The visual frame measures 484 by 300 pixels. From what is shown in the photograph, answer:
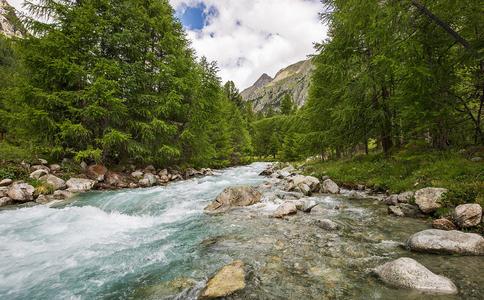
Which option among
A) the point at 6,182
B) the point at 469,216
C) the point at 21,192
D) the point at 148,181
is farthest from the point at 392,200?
the point at 6,182

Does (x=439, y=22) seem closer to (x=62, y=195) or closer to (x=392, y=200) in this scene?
(x=392, y=200)

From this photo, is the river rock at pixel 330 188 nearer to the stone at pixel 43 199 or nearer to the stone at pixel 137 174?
the stone at pixel 137 174

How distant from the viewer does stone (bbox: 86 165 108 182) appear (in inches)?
602

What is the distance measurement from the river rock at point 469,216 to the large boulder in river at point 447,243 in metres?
1.17

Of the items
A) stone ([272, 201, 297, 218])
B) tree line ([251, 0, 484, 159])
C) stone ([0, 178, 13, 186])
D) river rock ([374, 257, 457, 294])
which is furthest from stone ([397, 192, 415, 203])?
stone ([0, 178, 13, 186])

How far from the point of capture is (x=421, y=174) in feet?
32.2

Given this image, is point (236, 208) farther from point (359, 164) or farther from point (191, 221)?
point (359, 164)

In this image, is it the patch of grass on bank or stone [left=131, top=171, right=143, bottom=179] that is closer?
the patch of grass on bank

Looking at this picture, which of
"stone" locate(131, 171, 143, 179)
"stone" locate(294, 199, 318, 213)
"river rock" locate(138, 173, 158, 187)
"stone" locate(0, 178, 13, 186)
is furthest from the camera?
"stone" locate(131, 171, 143, 179)

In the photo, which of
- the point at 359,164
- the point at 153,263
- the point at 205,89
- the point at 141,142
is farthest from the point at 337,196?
the point at 205,89

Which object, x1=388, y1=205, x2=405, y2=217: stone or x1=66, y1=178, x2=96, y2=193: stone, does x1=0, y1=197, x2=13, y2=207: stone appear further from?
x1=388, y1=205, x2=405, y2=217: stone

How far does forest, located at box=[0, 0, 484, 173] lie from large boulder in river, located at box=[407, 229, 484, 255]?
5701 millimetres

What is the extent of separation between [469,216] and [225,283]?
19.7ft

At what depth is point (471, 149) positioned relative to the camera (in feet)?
33.3
